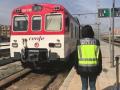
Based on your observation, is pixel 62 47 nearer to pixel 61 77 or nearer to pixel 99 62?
pixel 61 77

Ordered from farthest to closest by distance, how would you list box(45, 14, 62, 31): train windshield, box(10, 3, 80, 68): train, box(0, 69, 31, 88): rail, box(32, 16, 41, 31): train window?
box(32, 16, 41, 31): train window < box(45, 14, 62, 31): train windshield < box(10, 3, 80, 68): train < box(0, 69, 31, 88): rail

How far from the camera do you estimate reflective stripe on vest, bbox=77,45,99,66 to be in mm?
8625

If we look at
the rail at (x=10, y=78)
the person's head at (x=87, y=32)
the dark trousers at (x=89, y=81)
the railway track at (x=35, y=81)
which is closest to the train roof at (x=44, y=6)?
the rail at (x=10, y=78)

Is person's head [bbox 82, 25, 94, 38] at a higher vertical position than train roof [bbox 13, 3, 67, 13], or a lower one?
lower

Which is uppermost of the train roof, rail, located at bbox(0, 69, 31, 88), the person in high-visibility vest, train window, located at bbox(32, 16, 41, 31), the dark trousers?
the train roof

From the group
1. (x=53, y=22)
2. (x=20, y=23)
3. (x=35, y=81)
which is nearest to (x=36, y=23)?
(x=20, y=23)

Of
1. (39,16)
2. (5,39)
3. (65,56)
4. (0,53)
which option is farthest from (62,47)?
(5,39)

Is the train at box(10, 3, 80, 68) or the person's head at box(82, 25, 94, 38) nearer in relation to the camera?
the person's head at box(82, 25, 94, 38)

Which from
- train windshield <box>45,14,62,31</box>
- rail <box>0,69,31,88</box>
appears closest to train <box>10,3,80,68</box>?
train windshield <box>45,14,62,31</box>

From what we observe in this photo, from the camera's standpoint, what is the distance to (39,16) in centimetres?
1761

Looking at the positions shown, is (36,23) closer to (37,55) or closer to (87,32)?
(37,55)

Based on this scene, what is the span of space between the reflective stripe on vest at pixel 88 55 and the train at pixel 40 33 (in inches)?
320

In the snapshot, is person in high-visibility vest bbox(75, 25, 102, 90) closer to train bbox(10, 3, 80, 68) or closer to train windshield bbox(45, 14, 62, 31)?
train bbox(10, 3, 80, 68)

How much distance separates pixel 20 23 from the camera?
1803 cm
